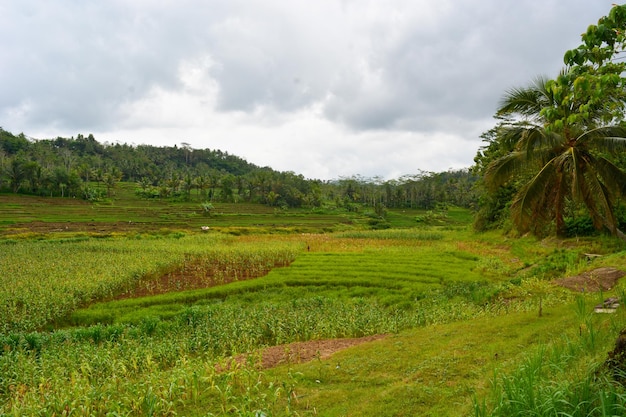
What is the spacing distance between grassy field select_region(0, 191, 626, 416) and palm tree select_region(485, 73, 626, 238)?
188cm

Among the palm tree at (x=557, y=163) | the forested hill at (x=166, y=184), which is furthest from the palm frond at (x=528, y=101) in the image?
the forested hill at (x=166, y=184)

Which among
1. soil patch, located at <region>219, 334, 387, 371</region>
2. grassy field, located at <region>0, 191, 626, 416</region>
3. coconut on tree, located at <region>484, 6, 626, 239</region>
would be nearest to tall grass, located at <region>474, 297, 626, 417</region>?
grassy field, located at <region>0, 191, 626, 416</region>

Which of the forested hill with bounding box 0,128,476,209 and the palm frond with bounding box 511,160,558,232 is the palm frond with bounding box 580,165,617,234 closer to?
the palm frond with bounding box 511,160,558,232

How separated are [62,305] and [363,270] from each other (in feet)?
40.3

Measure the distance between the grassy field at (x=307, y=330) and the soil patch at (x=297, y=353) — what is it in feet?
0.29

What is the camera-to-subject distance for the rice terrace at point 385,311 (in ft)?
13.0

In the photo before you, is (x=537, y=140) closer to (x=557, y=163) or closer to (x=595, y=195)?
(x=557, y=163)

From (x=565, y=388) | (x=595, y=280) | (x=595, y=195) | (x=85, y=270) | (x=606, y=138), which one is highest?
(x=606, y=138)

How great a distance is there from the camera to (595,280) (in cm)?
891

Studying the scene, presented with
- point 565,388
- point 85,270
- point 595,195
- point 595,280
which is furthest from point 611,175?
point 85,270

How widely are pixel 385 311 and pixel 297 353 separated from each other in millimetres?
5007

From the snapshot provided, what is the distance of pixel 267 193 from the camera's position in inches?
3735

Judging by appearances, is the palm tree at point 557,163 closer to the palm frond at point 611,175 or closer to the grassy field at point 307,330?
the palm frond at point 611,175

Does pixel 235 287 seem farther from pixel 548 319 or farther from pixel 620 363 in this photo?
pixel 620 363
